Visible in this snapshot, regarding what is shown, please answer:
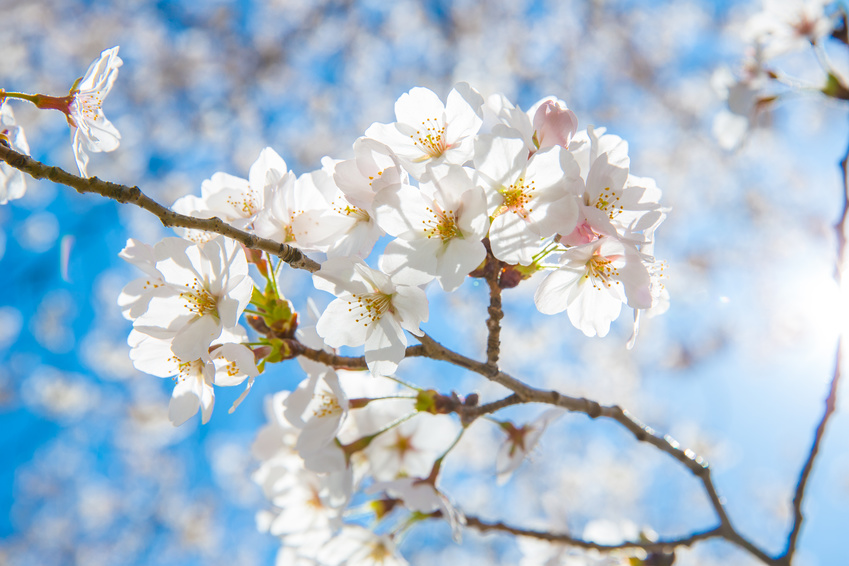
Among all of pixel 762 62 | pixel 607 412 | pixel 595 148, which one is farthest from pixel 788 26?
pixel 607 412

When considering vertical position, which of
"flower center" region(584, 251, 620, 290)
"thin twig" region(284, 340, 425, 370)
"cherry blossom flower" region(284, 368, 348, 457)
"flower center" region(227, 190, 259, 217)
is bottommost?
"cherry blossom flower" region(284, 368, 348, 457)

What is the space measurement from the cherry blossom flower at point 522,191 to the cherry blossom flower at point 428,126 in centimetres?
15

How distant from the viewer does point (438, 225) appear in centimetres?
109

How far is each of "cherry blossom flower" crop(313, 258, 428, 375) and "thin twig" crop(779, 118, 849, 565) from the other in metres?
1.26

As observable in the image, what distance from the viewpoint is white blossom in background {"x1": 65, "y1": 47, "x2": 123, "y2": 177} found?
1395 millimetres

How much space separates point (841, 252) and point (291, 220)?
1567mm

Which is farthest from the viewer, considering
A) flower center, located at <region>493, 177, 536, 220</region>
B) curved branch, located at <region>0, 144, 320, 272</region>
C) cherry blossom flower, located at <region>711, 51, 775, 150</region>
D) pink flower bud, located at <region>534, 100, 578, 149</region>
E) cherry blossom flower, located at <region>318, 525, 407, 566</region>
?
cherry blossom flower, located at <region>711, 51, 775, 150</region>

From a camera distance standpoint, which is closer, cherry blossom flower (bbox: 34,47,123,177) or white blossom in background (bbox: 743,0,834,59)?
cherry blossom flower (bbox: 34,47,123,177)

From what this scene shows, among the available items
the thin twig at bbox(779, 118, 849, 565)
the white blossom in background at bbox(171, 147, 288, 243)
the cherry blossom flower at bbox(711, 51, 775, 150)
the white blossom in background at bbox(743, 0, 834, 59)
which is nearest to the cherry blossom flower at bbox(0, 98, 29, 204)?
the white blossom in background at bbox(171, 147, 288, 243)

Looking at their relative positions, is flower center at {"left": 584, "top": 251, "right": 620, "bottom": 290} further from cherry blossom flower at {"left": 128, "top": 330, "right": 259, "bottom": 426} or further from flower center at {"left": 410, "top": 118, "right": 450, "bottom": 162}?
cherry blossom flower at {"left": 128, "top": 330, "right": 259, "bottom": 426}

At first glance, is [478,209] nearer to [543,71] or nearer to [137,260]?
[137,260]

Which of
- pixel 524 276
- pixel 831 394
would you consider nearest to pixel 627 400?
pixel 831 394

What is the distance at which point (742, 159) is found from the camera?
7.89 meters

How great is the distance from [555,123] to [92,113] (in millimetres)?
1225
